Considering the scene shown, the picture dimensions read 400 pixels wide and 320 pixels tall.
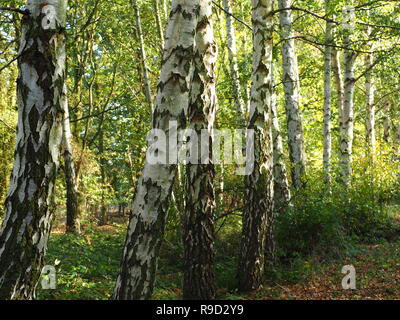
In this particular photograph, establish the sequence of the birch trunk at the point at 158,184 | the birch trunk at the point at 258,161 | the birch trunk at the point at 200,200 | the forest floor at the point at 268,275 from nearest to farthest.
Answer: the birch trunk at the point at 158,184 → the birch trunk at the point at 200,200 → the forest floor at the point at 268,275 → the birch trunk at the point at 258,161

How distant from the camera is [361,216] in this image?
9.58 metres

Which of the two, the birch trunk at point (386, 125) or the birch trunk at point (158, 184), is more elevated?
the birch trunk at point (386, 125)

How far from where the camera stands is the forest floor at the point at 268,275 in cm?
554

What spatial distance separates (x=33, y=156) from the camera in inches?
118

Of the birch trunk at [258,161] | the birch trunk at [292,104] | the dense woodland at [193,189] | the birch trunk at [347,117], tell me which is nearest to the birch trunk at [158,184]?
the dense woodland at [193,189]

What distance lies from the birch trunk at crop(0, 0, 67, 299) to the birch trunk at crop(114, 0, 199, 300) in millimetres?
741

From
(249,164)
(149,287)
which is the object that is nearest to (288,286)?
(249,164)

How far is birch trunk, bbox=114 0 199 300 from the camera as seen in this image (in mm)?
3275

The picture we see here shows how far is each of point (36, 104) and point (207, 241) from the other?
320 centimetres

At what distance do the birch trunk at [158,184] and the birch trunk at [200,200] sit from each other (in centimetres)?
173

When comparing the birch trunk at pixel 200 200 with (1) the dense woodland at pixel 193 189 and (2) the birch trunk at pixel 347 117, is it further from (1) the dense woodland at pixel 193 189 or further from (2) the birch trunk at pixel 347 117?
(2) the birch trunk at pixel 347 117

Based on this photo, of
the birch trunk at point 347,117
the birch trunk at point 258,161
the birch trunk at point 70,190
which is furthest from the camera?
the birch trunk at point 347,117

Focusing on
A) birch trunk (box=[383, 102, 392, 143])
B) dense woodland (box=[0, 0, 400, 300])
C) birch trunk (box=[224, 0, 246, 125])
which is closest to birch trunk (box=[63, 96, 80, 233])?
dense woodland (box=[0, 0, 400, 300])
